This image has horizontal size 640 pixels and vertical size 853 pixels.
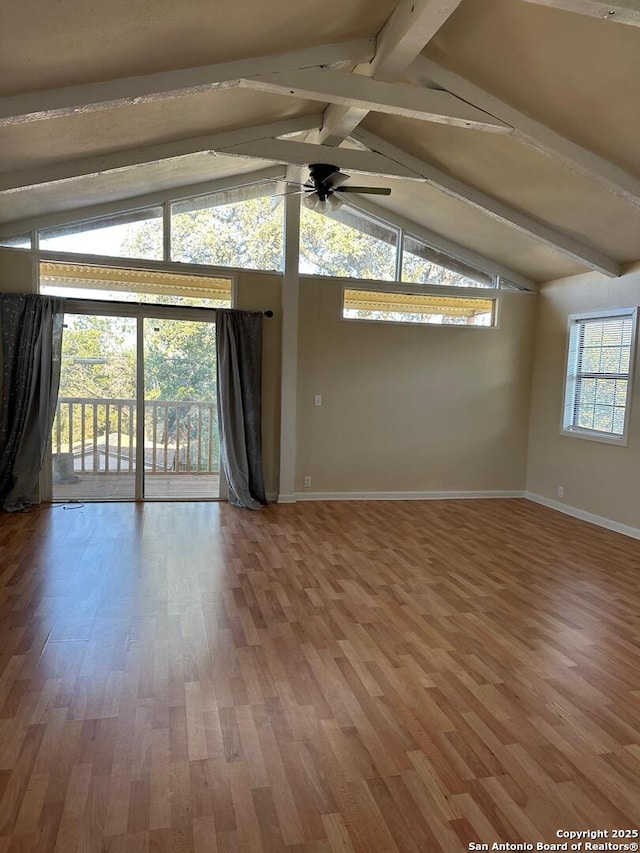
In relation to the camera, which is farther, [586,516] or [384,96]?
[586,516]

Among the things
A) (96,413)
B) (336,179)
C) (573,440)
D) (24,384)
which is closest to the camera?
(336,179)

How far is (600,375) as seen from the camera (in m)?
5.52

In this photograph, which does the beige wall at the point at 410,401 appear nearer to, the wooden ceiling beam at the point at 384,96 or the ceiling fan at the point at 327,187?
the ceiling fan at the point at 327,187

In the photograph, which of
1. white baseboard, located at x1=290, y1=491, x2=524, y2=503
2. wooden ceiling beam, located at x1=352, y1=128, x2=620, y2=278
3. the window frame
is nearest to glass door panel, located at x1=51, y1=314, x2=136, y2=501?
white baseboard, located at x1=290, y1=491, x2=524, y2=503

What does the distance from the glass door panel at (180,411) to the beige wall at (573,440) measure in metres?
3.78

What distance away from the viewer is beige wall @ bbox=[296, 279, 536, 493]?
5863mm

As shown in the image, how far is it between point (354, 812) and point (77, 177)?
14.0ft

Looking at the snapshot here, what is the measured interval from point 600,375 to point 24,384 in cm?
572

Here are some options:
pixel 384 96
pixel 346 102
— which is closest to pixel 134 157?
pixel 346 102

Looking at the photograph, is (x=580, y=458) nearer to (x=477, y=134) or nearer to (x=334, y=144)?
(x=477, y=134)

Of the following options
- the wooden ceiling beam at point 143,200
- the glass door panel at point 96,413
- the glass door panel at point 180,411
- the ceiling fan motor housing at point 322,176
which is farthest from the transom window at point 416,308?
the glass door panel at point 96,413

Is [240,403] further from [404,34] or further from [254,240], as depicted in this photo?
[404,34]

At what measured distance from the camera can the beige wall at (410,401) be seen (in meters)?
5.86

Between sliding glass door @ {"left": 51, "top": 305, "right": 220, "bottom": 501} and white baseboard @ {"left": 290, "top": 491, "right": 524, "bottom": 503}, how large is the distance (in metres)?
1.08
